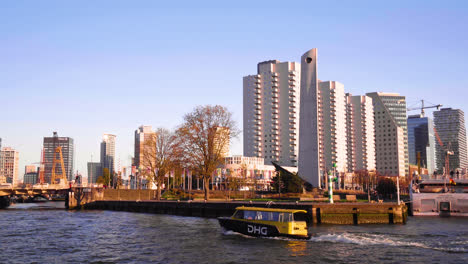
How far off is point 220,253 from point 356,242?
42.7ft

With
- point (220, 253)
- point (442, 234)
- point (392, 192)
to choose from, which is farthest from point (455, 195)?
point (392, 192)

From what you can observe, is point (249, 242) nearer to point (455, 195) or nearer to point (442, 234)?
point (442, 234)

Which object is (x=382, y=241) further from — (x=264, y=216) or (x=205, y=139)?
(x=205, y=139)

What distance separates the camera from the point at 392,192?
161 metres

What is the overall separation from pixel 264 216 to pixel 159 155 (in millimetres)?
69523

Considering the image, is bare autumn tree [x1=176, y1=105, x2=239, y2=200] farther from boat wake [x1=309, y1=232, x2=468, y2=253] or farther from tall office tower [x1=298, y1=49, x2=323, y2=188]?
boat wake [x1=309, y1=232, x2=468, y2=253]

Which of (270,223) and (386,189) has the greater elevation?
(270,223)

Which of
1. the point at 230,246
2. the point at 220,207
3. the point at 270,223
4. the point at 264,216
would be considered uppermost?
the point at 264,216

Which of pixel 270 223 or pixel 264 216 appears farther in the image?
pixel 264 216

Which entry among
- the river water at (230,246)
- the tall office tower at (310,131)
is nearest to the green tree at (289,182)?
the tall office tower at (310,131)

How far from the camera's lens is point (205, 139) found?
89.6 meters

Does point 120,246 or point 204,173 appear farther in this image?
point 204,173

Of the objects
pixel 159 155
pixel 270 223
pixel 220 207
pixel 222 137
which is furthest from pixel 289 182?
pixel 270 223

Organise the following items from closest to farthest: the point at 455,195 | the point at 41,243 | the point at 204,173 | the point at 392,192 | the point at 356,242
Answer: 1. the point at 356,242
2. the point at 41,243
3. the point at 455,195
4. the point at 204,173
5. the point at 392,192
